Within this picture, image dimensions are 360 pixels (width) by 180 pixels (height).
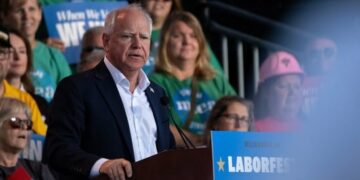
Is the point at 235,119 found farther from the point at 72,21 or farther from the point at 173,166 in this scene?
the point at 173,166

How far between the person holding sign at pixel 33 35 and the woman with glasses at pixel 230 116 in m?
1.32

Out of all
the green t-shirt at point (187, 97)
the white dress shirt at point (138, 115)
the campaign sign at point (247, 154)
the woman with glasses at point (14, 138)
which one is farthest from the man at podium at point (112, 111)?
the green t-shirt at point (187, 97)

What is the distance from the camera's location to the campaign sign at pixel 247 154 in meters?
4.77

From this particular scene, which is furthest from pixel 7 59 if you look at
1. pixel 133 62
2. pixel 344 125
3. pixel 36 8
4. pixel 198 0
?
pixel 344 125

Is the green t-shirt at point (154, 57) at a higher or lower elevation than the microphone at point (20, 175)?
higher

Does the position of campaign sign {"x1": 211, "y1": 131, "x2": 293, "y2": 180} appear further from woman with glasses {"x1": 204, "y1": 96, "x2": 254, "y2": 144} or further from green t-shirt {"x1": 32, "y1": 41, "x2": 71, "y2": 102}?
green t-shirt {"x1": 32, "y1": 41, "x2": 71, "y2": 102}

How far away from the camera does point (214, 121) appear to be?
7.93 meters

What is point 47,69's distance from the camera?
28.4 ft

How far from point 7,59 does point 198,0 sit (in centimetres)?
298

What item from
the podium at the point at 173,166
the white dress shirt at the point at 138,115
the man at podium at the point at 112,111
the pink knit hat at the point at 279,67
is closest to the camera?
the podium at the point at 173,166

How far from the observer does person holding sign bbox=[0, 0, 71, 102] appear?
341 inches

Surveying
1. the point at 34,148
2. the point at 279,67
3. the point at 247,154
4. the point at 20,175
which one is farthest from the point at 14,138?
the point at 279,67

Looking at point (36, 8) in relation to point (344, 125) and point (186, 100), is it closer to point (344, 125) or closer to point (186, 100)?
point (186, 100)

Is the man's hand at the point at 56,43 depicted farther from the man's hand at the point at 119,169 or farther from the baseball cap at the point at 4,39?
the man's hand at the point at 119,169
